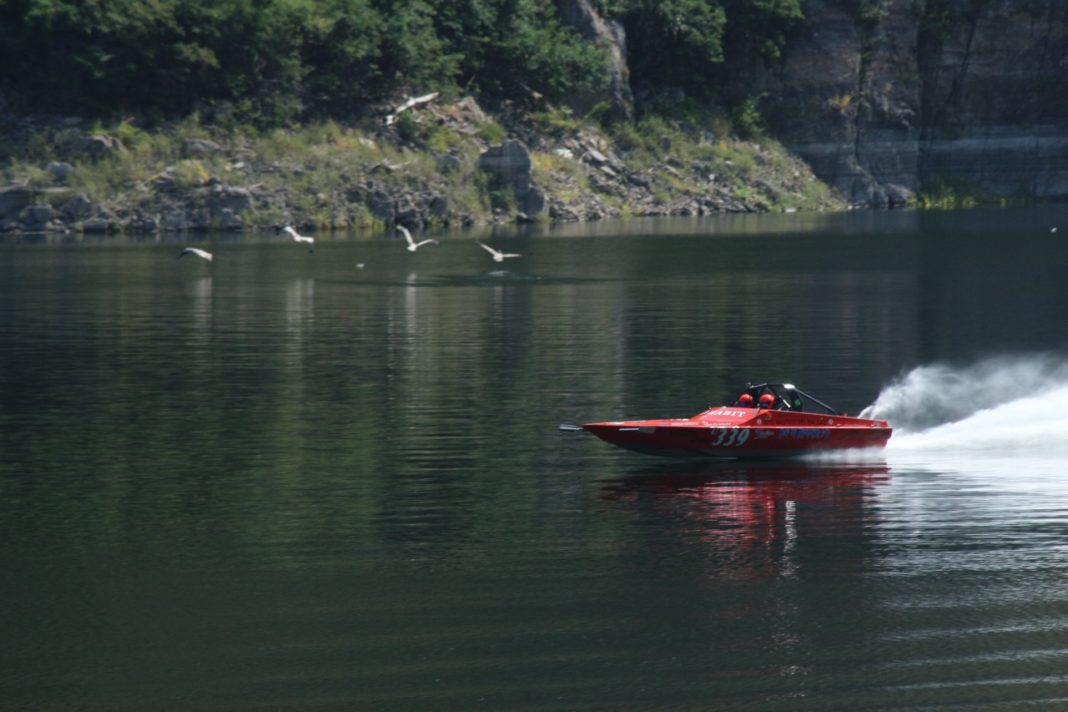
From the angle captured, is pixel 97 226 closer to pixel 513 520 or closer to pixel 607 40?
pixel 607 40

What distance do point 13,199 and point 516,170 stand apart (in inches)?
1800

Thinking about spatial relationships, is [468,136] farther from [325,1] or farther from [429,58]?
[325,1]

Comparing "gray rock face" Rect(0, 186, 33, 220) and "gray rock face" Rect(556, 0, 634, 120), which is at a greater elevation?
"gray rock face" Rect(556, 0, 634, 120)

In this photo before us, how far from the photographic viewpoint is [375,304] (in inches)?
3376

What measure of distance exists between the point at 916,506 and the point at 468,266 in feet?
250

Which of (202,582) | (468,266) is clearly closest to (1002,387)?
(202,582)

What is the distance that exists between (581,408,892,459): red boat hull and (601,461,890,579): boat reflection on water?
430mm

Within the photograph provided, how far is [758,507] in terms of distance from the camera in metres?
36.8

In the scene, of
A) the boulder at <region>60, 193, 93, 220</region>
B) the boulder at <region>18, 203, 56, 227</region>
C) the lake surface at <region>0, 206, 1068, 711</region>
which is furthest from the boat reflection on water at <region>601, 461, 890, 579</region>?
the boulder at <region>18, 203, 56, 227</region>

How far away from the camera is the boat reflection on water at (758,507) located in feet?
107

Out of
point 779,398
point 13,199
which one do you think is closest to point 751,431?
point 779,398

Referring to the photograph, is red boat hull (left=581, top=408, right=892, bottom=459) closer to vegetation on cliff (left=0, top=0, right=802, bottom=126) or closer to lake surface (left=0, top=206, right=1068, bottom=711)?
lake surface (left=0, top=206, right=1068, bottom=711)

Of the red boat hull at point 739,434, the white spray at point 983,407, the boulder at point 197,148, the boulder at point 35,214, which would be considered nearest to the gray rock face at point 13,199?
the boulder at point 35,214

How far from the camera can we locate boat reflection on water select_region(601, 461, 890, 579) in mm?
32531
